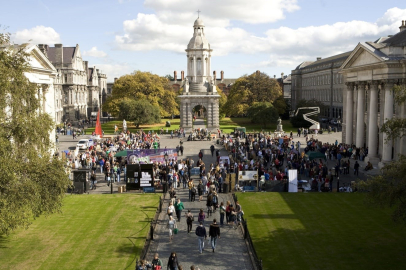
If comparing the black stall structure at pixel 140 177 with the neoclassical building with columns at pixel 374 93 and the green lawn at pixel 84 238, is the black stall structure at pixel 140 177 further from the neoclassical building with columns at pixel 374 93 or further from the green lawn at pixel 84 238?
the neoclassical building with columns at pixel 374 93

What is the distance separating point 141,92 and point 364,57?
5703cm

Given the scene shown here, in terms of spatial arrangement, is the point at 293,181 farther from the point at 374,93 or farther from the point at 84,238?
the point at 84,238

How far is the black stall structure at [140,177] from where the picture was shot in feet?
93.3

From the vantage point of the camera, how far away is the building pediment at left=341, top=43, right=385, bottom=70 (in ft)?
113

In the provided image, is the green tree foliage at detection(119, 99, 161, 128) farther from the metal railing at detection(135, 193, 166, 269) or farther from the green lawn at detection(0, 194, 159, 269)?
the metal railing at detection(135, 193, 166, 269)

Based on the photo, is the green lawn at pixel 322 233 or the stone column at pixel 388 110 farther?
the stone column at pixel 388 110

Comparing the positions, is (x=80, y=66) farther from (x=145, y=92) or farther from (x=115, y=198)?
(x=115, y=198)

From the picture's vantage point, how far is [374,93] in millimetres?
36188

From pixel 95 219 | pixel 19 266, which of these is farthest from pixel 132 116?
pixel 19 266

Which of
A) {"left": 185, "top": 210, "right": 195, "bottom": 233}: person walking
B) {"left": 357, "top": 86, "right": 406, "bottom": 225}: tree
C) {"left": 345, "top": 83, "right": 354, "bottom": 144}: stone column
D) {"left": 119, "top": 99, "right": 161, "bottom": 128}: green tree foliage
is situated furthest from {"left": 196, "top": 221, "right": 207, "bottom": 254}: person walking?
{"left": 119, "top": 99, "right": 161, "bottom": 128}: green tree foliage

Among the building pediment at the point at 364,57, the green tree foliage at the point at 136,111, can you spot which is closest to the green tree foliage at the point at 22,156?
the building pediment at the point at 364,57

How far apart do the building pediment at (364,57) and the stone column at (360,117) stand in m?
2.13

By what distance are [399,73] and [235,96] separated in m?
57.9

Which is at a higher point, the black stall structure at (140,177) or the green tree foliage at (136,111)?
the green tree foliage at (136,111)
